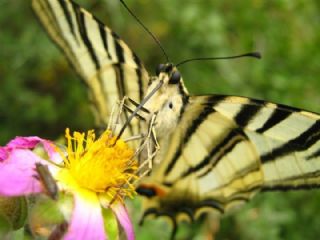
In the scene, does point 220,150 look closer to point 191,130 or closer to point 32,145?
point 191,130

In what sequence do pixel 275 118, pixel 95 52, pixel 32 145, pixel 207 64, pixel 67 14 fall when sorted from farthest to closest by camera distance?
pixel 207 64 < pixel 95 52 < pixel 67 14 < pixel 275 118 < pixel 32 145

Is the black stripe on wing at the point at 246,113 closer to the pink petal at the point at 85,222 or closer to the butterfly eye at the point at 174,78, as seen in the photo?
the butterfly eye at the point at 174,78

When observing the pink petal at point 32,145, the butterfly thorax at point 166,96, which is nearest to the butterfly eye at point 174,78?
the butterfly thorax at point 166,96

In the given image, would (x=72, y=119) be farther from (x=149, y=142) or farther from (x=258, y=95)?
(x=149, y=142)

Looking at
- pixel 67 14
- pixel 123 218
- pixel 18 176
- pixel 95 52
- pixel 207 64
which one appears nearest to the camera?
Result: pixel 18 176

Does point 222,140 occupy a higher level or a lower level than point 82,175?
higher

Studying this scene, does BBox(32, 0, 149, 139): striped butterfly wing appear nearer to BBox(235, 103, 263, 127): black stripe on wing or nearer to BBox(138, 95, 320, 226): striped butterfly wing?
BBox(138, 95, 320, 226): striped butterfly wing

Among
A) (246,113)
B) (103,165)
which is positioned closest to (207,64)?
(246,113)
